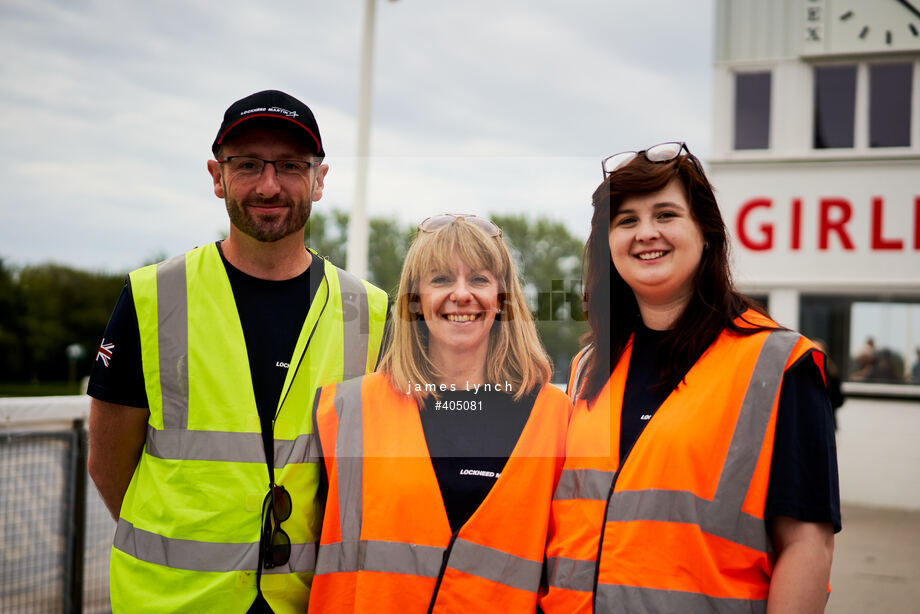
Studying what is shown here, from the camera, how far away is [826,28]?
971 cm

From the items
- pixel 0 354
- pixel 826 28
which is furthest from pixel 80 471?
pixel 0 354

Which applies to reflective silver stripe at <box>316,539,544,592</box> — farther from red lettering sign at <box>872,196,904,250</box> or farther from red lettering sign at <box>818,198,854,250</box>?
red lettering sign at <box>872,196,904,250</box>

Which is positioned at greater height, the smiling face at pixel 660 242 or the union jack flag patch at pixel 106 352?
the smiling face at pixel 660 242

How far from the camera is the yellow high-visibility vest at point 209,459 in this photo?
2.28 m

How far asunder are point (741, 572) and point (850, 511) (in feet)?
28.0

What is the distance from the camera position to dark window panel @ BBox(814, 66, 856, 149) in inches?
386

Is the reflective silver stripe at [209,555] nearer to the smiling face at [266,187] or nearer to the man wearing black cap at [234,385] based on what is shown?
the man wearing black cap at [234,385]

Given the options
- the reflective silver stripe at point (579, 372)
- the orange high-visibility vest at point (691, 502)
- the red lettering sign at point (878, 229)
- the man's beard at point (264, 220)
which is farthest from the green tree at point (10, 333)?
the orange high-visibility vest at point (691, 502)

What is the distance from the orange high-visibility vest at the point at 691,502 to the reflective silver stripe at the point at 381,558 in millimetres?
357

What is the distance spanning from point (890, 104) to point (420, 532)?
10025 mm

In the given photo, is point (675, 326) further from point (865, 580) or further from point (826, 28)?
point (826, 28)

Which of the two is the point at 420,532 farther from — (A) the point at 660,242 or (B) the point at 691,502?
(A) the point at 660,242

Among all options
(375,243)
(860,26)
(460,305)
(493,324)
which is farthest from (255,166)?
(860,26)

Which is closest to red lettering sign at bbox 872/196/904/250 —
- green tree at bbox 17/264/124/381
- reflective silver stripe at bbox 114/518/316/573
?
reflective silver stripe at bbox 114/518/316/573
